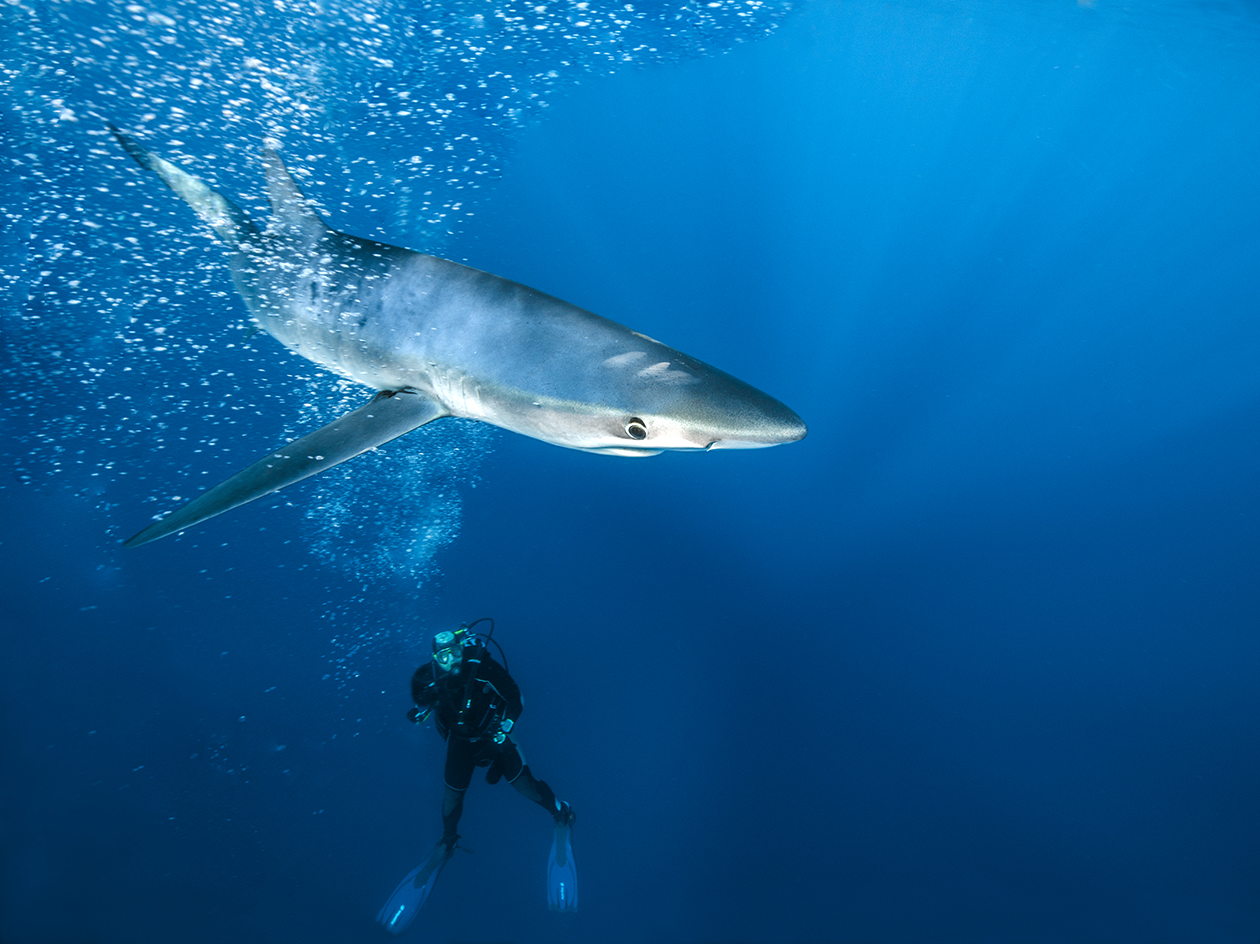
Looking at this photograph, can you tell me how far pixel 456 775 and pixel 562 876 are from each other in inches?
97.4

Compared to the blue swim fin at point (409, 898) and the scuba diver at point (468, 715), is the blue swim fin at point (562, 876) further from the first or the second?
the blue swim fin at point (409, 898)

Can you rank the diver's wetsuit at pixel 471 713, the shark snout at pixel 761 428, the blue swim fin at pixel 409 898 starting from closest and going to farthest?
1. the shark snout at pixel 761 428
2. the diver's wetsuit at pixel 471 713
3. the blue swim fin at pixel 409 898

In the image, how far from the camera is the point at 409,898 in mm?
5469

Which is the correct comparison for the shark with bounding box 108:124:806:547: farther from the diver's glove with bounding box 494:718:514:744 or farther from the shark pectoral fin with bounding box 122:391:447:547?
the diver's glove with bounding box 494:718:514:744

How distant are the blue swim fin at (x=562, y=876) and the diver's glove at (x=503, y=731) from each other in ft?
7.80

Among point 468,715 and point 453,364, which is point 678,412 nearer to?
point 453,364

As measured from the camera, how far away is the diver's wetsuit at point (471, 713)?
3852 millimetres

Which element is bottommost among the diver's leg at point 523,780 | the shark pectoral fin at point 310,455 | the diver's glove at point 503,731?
the diver's leg at point 523,780

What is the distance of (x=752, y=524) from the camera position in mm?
9695

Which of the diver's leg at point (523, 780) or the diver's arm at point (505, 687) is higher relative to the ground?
the diver's arm at point (505, 687)

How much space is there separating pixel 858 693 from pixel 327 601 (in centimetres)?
902

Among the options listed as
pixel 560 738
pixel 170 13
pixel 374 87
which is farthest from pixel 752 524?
pixel 170 13

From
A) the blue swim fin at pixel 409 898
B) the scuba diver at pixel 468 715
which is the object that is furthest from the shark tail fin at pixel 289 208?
the blue swim fin at pixel 409 898

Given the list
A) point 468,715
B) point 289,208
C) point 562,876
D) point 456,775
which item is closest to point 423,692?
point 468,715
